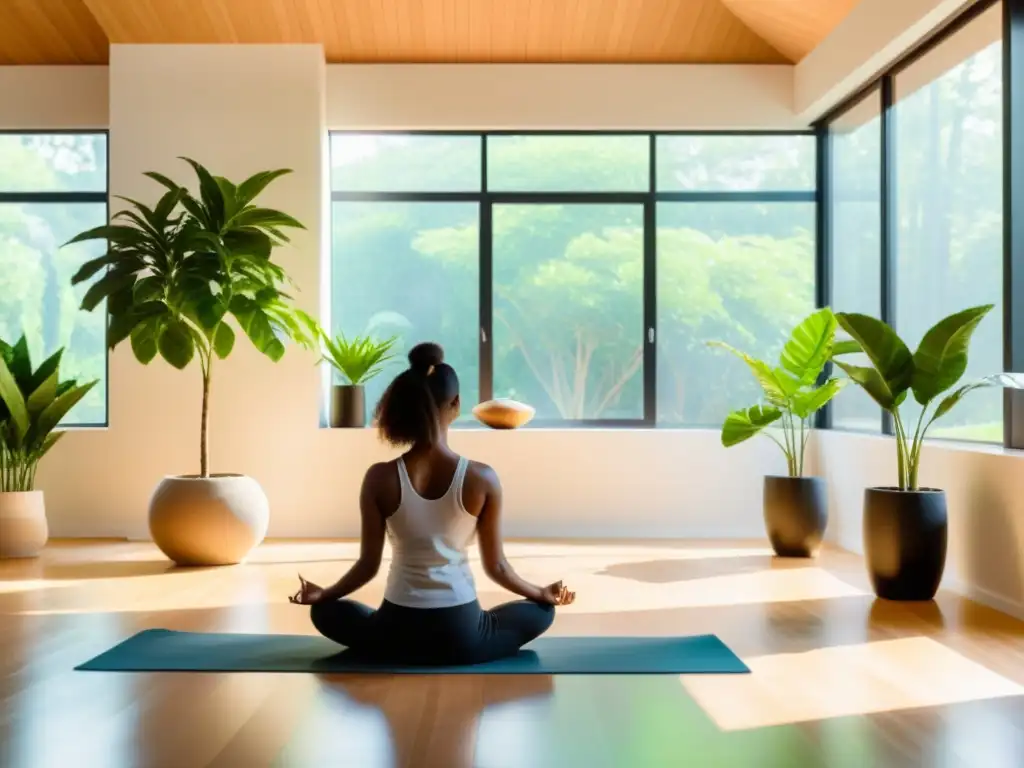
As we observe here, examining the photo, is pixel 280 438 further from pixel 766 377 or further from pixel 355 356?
pixel 766 377

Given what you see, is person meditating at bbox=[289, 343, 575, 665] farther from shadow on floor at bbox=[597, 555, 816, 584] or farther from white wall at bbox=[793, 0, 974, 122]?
white wall at bbox=[793, 0, 974, 122]

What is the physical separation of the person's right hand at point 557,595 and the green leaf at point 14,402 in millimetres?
3952

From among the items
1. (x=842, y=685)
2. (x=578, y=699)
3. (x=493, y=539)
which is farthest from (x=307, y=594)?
(x=842, y=685)

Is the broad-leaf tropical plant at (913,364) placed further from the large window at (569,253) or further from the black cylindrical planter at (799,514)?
the large window at (569,253)

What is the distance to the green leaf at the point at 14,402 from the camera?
6.22 metres

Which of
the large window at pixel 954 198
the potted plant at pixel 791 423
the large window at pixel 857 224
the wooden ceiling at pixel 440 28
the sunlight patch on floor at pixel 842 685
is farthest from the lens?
the wooden ceiling at pixel 440 28

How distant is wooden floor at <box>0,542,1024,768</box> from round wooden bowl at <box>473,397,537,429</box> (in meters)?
2.39

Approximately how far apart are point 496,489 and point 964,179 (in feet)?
10.6

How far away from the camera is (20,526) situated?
6289mm

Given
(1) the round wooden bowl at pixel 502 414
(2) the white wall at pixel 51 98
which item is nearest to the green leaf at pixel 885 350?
(1) the round wooden bowl at pixel 502 414

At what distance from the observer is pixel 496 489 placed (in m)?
3.34

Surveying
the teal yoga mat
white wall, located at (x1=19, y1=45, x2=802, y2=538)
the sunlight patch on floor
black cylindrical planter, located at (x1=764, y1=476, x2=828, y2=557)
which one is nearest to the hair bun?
the teal yoga mat

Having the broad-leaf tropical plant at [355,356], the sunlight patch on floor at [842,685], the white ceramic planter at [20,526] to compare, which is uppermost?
the broad-leaf tropical plant at [355,356]

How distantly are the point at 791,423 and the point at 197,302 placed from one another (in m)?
3.11
